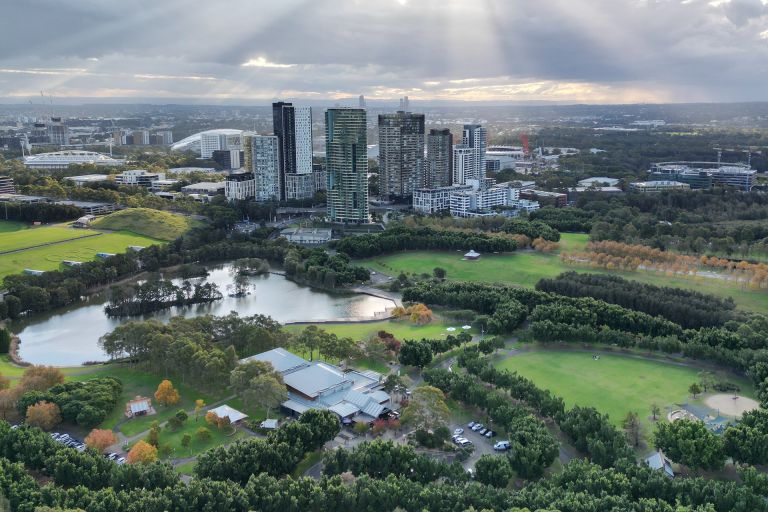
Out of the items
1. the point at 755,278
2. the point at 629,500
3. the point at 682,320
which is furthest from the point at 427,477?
the point at 755,278

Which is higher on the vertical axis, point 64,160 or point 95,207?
point 64,160

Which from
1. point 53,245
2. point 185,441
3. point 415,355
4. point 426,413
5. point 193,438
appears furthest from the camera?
point 53,245

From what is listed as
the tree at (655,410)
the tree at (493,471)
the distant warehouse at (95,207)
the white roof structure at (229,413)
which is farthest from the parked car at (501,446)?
the distant warehouse at (95,207)

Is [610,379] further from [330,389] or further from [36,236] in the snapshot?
[36,236]

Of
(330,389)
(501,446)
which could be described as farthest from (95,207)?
(501,446)

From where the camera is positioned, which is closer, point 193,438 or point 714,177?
point 193,438

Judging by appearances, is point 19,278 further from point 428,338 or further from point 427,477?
point 427,477

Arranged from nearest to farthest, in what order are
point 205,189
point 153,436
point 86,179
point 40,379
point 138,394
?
point 153,436 < point 40,379 < point 138,394 < point 205,189 < point 86,179
